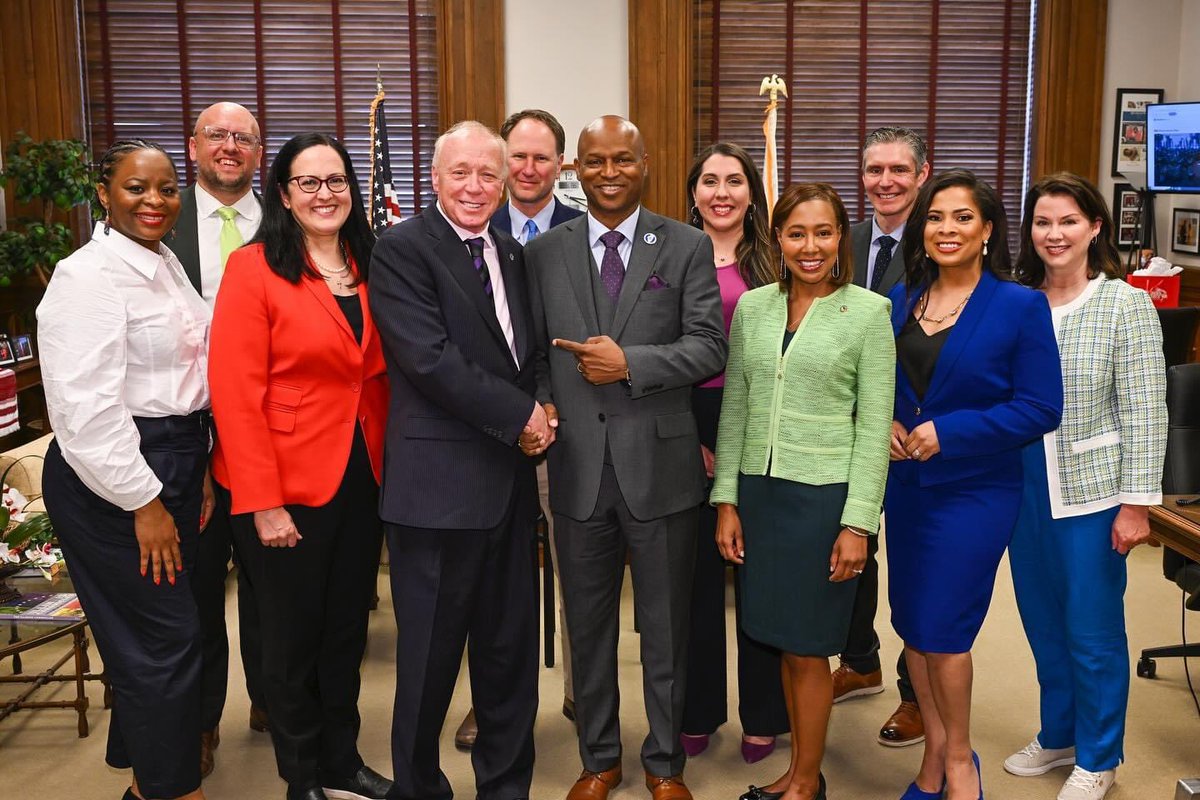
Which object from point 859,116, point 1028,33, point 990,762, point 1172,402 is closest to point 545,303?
point 990,762

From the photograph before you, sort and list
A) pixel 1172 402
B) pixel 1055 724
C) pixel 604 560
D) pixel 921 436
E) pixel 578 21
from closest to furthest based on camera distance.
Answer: pixel 921 436 < pixel 604 560 < pixel 1055 724 < pixel 1172 402 < pixel 578 21

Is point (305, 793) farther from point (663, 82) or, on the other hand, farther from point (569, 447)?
point (663, 82)

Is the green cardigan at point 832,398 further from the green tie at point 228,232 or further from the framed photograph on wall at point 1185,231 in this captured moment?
the framed photograph on wall at point 1185,231

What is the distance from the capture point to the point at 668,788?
9.18 feet

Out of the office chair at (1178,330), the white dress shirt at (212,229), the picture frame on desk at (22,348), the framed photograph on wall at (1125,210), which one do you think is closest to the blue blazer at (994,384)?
the white dress shirt at (212,229)

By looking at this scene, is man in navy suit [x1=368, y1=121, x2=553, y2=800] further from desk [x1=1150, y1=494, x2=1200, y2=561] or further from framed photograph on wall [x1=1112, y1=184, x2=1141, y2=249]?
framed photograph on wall [x1=1112, y1=184, x2=1141, y2=249]

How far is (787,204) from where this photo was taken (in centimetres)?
258

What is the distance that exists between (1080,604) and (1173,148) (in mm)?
4044

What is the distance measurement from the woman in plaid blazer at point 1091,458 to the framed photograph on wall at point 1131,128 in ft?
13.4

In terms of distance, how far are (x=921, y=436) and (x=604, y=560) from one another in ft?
2.71

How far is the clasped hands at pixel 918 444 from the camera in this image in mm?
2545

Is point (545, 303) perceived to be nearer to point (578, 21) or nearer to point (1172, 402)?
point (1172, 402)

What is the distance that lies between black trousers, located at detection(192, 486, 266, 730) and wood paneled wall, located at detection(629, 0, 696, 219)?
12.1 ft

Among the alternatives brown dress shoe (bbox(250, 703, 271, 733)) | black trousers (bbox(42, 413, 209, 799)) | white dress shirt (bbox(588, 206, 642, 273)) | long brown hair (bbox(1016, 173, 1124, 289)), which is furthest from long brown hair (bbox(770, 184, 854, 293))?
brown dress shoe (bbox(250, 703, 271, 733))
